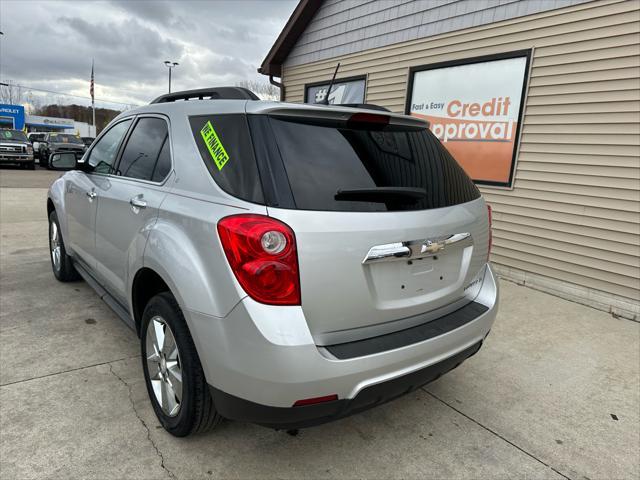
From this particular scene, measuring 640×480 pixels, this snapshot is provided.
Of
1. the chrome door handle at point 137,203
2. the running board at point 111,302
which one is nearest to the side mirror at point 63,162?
the running board at point 111,302

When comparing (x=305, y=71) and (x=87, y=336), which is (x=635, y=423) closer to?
(x=87, y=336)

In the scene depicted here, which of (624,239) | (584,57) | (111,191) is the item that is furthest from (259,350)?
(584,57)

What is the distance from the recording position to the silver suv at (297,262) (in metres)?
1.71

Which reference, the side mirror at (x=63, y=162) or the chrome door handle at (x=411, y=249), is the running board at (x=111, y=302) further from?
the chrome door handle at (x=411, y=249)

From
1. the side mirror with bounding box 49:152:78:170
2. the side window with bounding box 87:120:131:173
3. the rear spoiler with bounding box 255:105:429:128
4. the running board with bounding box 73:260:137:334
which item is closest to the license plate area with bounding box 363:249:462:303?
the rear spoiler with bounding box 255:105:429:128

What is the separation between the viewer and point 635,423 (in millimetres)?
2711

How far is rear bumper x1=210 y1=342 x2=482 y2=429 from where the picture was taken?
1.75 m

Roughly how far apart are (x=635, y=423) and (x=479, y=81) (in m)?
4.63

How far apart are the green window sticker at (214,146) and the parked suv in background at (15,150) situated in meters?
21.0

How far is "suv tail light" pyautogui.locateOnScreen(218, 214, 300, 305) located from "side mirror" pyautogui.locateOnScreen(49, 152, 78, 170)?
9.05ft

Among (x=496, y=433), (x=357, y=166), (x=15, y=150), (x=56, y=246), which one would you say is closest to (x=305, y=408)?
(x=357, y=166)

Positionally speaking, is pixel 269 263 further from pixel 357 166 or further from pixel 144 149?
pixel 144 149

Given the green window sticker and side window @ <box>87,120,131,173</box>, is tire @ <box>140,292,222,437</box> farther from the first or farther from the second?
side window @ <box>87,120,131,173</box>

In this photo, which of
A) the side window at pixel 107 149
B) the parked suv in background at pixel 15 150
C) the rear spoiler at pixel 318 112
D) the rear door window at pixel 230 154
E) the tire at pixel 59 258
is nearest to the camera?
the rear door window at pixel 230 154
